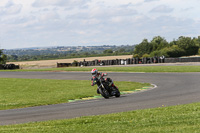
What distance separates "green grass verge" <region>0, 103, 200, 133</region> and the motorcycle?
6.71m

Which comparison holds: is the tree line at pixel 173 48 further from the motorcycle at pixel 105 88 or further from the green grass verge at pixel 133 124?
the green grass verge at pixel 133 124

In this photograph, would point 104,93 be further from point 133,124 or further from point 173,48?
point 173,48

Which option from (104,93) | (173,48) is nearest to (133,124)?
(104,93)

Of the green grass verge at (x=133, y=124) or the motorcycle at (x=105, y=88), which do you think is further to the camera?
the motorcycle at (x=105, y=88)

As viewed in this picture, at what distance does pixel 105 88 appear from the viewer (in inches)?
741

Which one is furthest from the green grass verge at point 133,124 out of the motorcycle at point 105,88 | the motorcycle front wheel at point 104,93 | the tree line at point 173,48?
the tree line at point 173,48

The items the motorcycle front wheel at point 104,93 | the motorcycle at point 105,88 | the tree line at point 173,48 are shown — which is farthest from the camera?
the tree line at point 173,48

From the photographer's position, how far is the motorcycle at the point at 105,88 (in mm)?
18516

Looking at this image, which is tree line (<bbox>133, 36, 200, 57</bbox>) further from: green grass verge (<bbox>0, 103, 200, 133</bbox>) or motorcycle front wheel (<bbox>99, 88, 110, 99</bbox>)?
green grass verge (<bbox>0, 103, 200, 133</bbox>)

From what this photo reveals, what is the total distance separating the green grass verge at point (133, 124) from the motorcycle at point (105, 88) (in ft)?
22.0

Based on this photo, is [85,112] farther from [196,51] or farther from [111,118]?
[196,51]

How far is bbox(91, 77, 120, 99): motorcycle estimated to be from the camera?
18516 millimetres

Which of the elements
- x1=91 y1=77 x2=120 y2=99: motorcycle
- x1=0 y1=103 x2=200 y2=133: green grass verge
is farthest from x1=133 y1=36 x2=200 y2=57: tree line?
x1=0 y1=103 x2=200 y2=133: green grass verge

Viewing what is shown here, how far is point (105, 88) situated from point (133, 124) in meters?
9.18
